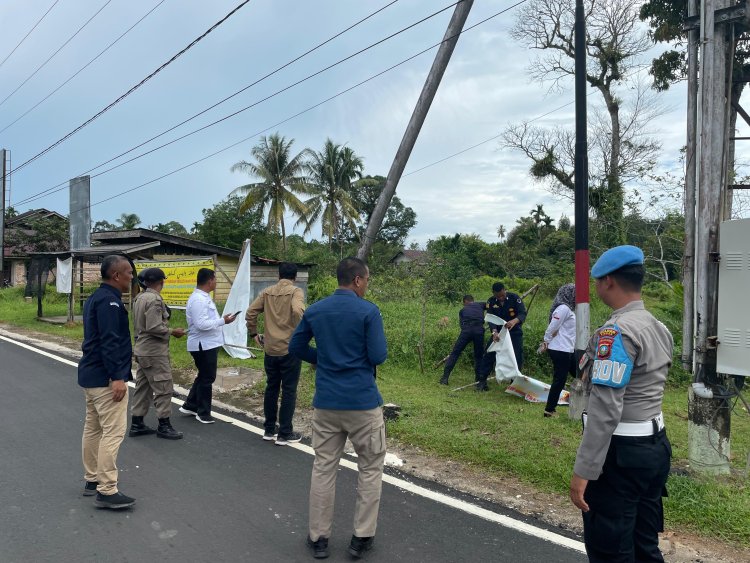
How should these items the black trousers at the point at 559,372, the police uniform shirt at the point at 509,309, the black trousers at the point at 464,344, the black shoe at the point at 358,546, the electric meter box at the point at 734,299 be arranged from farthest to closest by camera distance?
the black trousers at the point at 464,344 < the police uniform shirt at the point at 509,309 < the black trousers at the point at 559,372 < the electric meter box at the point at 734,299 < the black shoe at the point at 358,546

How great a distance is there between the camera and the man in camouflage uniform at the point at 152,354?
5.98 metres

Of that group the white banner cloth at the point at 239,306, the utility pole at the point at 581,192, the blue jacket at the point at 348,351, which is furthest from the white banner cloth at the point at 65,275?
the blue jacket at the point at 348,351

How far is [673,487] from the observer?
14.1 feet

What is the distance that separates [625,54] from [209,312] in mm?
22535

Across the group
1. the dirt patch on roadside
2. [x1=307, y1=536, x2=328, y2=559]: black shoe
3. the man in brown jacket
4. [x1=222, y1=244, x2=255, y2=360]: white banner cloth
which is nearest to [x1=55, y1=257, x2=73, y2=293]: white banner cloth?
[x1=222, y1=244, x2=255, y2=360]: white banner cloth

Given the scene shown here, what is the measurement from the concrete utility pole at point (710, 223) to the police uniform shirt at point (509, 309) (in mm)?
4160

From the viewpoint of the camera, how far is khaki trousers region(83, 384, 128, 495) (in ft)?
13.5

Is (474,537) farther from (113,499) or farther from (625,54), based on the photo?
(625,54)

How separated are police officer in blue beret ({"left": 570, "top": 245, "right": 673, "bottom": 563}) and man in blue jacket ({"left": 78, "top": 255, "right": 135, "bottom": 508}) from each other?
3224 millimetres

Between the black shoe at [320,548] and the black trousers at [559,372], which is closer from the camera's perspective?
the black shoe at [320,548]

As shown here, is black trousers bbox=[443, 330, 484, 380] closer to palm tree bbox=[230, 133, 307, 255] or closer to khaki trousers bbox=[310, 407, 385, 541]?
khaki trousers bbox=[310, 407, 385, 541]

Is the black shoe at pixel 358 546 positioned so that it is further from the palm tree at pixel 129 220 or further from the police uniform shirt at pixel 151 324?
the palm tree at pixel 129 220

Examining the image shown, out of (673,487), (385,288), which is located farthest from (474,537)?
(385,288)

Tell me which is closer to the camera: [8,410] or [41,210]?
[8,410]
